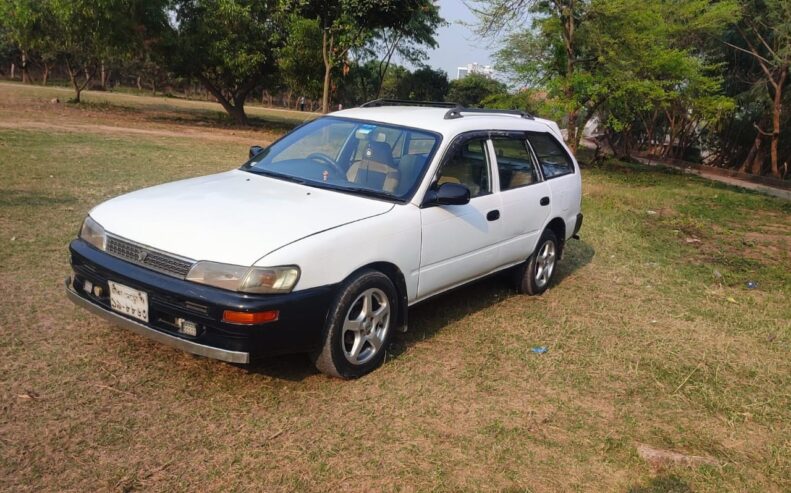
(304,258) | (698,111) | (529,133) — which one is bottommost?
(304,258)

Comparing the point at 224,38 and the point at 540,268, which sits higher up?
the point at 224,38

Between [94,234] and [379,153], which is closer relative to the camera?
[94,234]

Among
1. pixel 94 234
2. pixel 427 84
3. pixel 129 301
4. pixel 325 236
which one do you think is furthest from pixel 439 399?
pixel 427 84

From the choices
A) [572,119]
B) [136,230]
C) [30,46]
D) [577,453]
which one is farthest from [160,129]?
[577,453]

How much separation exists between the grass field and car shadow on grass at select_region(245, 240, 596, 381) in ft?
0.06

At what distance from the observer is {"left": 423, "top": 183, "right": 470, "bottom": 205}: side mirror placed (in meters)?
4.20

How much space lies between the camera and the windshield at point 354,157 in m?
4.29

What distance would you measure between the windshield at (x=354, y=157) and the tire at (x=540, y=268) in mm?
1751

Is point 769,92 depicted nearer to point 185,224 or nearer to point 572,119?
point 572,119

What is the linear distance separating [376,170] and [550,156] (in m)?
2.24

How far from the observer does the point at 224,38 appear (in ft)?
75.2

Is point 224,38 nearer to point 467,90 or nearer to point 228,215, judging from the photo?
point 228,215

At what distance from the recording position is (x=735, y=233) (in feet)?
32.6

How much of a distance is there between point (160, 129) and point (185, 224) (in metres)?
18.5
